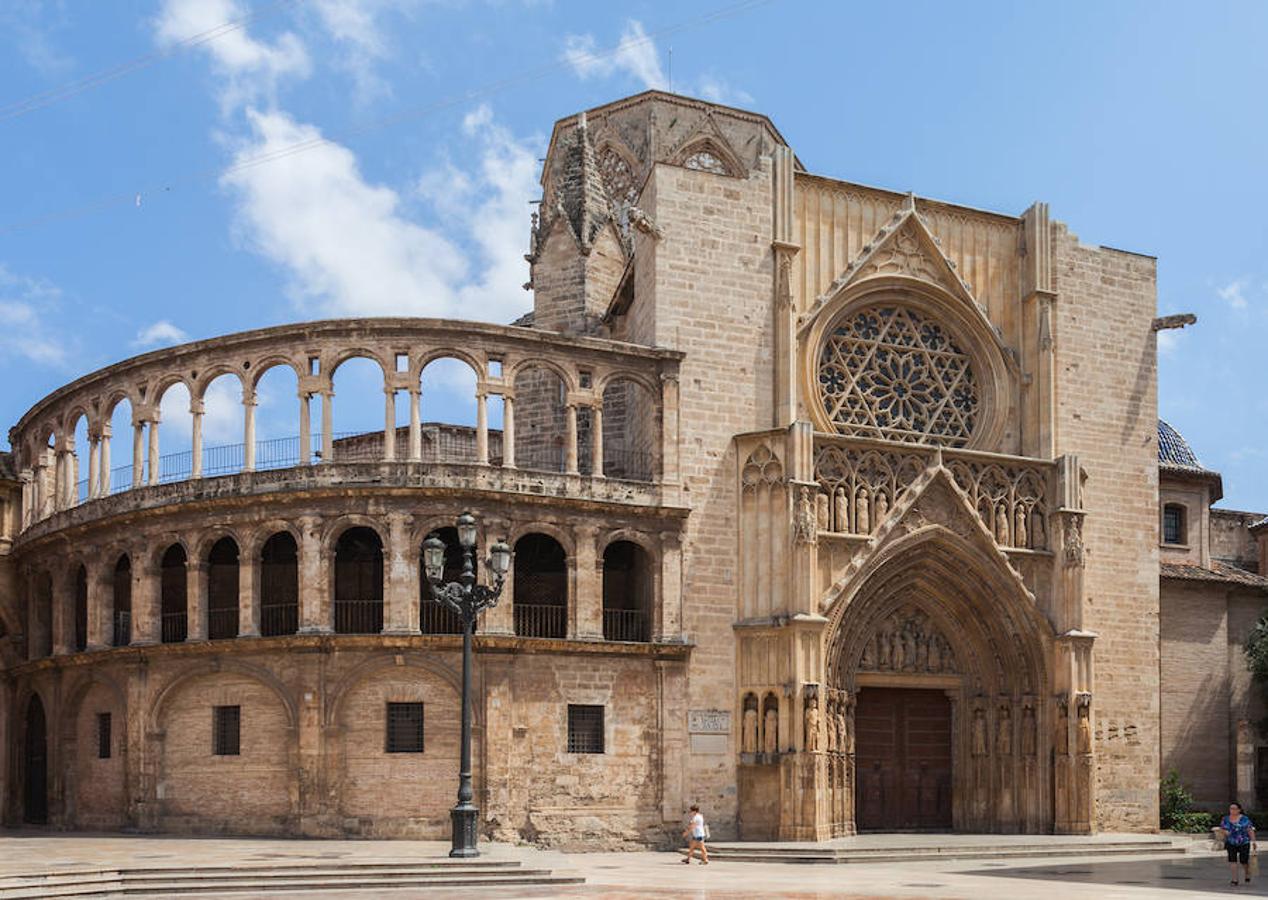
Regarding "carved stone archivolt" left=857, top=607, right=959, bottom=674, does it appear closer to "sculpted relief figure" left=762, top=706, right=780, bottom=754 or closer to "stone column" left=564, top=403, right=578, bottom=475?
"sculpted relief figure" left=762, top=706, right=780, bottom=754

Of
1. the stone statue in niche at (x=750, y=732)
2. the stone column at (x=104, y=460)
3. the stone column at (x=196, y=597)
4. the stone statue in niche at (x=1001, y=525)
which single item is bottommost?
the stone statue in niche at (x=750, y=732)

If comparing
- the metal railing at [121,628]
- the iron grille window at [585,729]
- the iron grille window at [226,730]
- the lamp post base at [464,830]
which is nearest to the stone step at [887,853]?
the iron grille window at [585,729]

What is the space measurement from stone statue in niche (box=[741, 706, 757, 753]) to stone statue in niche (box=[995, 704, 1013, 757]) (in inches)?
241

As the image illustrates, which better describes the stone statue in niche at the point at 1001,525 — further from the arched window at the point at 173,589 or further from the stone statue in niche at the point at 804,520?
the arched window at the point at 173,589

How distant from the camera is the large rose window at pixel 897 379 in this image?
34.4 metres

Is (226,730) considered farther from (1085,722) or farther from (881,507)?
(1085,722)

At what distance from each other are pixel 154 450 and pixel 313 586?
540 cm

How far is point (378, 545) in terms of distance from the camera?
32.7 metres

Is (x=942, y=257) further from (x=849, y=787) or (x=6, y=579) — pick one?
(x=6, y=579)

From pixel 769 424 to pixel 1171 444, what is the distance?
62.8 ft

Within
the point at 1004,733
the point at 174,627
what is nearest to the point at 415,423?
the point at 174,627

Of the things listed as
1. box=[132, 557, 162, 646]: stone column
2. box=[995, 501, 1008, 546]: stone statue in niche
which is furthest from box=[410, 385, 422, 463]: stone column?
box=[995, 501, 1008, 546]: stone statue in niche

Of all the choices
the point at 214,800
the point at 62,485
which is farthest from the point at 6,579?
the point at 214,800

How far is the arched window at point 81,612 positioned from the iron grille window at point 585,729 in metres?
12.6
